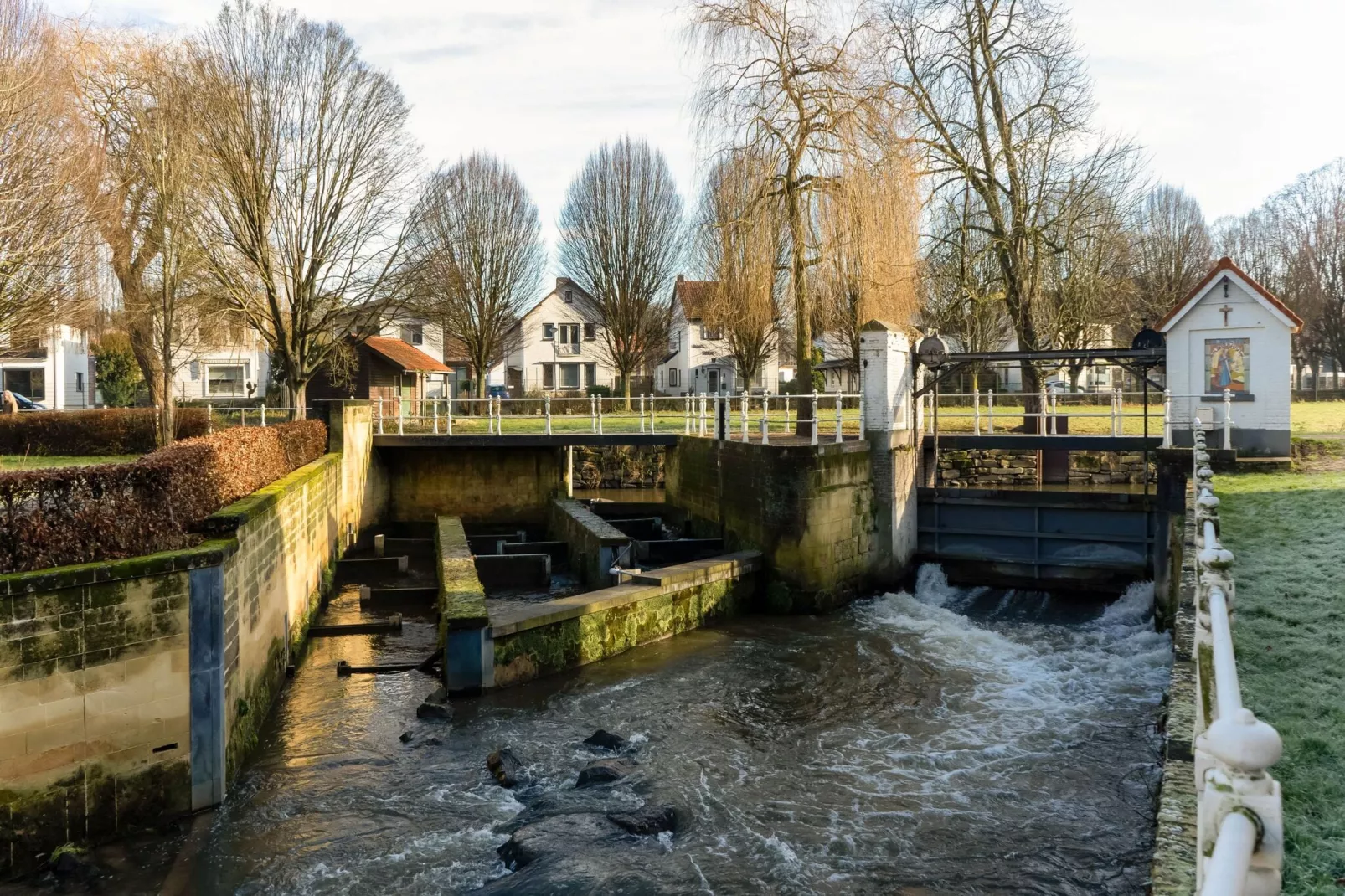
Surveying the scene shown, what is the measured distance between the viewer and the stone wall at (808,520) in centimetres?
1521

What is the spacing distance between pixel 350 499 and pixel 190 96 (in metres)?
10.5

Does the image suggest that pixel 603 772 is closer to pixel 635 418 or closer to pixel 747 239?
pixel 747 239

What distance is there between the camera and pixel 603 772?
856 centimetres

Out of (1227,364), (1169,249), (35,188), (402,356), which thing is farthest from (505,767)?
(1169,249)

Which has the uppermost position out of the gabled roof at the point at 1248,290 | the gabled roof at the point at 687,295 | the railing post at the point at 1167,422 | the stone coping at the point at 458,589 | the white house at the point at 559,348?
the gabled roof at the point at 687,295

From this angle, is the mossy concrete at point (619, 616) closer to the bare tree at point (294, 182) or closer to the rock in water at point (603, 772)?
the rock in water at point (603, 772)

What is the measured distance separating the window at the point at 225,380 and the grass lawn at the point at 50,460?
81.3ft

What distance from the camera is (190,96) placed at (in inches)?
881

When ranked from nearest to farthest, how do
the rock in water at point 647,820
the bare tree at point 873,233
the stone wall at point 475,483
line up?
the rock in water at point 647,820 < the bare tree at point 873,233 < the stone wall at point 475,483

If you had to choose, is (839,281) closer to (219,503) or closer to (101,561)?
(219,503)

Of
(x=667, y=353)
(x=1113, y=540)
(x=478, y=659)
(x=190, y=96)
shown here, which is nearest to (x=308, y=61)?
(x=190, y=96)

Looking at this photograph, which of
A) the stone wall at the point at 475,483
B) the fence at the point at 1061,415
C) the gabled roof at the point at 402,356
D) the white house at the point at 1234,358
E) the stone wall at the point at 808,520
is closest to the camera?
the stone wall at the point at 808,520

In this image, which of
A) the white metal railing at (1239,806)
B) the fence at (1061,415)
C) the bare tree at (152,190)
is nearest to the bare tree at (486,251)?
the bare tree at (152,190)

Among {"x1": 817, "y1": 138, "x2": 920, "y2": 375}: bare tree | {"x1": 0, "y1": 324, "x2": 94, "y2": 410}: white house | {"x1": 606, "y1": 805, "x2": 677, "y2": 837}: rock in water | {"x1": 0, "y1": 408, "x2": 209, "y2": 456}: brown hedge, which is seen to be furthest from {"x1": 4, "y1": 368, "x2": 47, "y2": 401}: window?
{"x1": 606, "y1": 805, "x2": 677, "y2": 837}: rock in water
